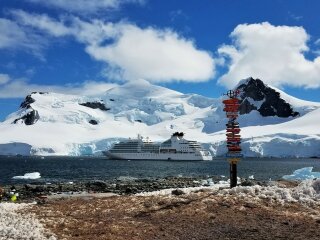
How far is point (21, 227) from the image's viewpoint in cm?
1917

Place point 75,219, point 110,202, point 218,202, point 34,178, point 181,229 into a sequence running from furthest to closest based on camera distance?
point 34,178 < point 110,202 < point 218,202 < point 75,219 < point 181,229

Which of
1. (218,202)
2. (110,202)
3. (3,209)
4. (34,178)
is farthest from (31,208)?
(34,178)

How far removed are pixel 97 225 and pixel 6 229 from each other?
355cm

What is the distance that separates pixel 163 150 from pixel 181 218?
500 feet

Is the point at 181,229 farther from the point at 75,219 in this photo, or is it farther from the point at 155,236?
the point at 75,219

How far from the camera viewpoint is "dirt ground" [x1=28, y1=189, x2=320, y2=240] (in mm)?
18484

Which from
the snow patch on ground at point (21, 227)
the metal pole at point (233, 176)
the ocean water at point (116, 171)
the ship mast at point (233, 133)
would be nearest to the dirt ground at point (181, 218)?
the snow patch on ground at point (21, 227)

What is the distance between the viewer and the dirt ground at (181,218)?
18.5 m

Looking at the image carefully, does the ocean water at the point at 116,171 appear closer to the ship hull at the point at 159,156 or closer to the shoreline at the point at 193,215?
the shoreline at the point at 193,215

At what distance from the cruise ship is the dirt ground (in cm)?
14533

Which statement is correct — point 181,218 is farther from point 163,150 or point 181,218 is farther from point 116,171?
point 163,150

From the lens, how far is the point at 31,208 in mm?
24422

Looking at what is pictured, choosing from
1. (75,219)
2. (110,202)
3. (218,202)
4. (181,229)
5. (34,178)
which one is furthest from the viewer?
(34,178)

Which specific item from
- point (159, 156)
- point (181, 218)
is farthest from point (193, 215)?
point (159, 156)
